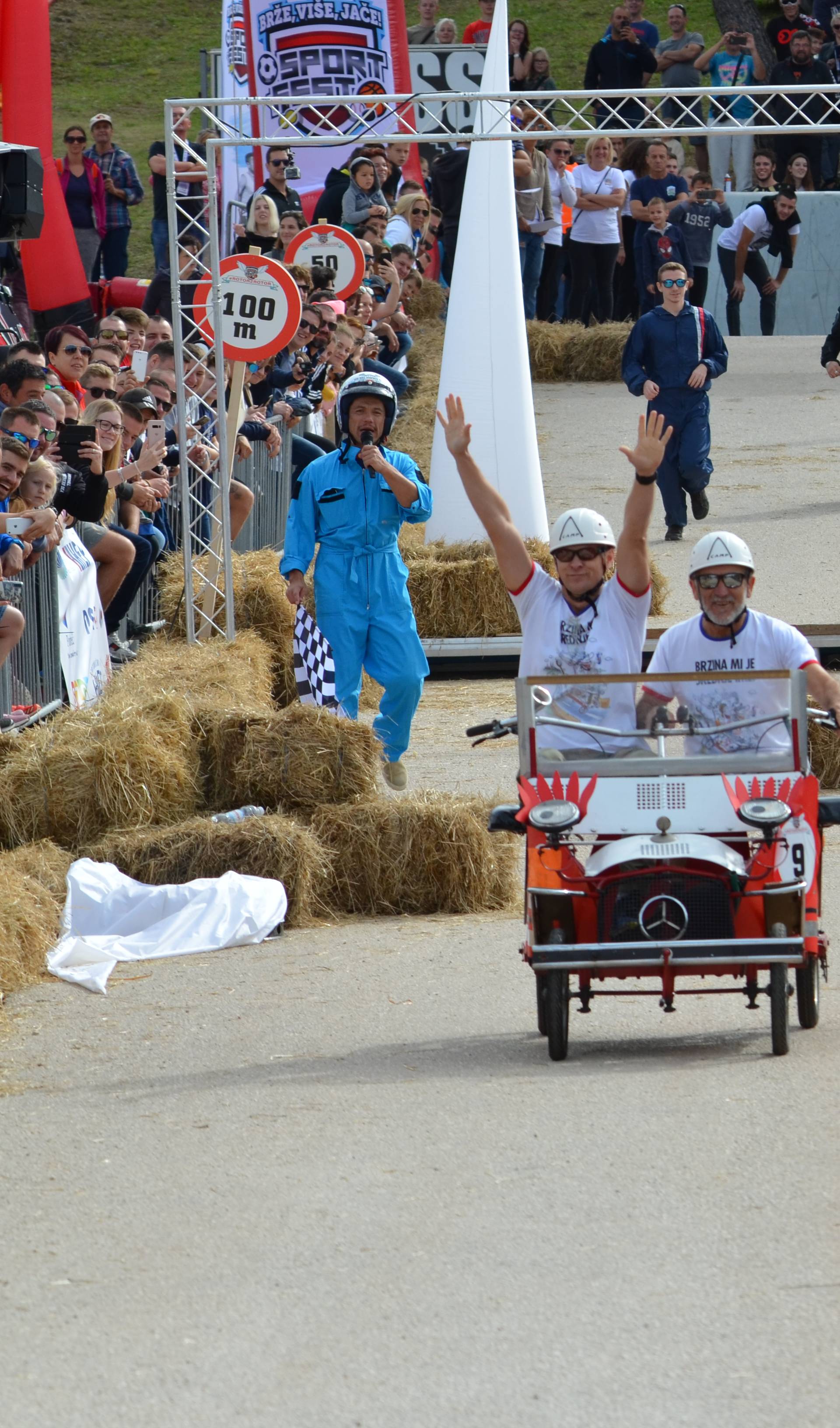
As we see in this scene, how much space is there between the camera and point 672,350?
17203 millimetres

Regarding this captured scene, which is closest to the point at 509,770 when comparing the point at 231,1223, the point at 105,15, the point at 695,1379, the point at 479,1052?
the point at 479,1052

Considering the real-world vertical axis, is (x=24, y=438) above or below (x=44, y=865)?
above

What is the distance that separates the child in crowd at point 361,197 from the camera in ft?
69.8

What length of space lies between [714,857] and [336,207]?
16531 millimetres

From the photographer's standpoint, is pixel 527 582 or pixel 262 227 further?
pixel 262 227

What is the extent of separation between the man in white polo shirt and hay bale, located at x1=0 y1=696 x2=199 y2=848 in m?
18.2

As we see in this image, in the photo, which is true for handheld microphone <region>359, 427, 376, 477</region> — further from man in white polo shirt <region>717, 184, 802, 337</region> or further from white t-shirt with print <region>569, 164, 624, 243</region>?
man in white polo shirt <region>717, 184, 802, 337</region>

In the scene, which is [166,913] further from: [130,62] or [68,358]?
[130,62]

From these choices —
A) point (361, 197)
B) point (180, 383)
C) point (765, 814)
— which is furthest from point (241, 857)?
point (361, 197)

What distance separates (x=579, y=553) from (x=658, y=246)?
15.0 m

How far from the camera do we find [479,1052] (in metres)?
6.83

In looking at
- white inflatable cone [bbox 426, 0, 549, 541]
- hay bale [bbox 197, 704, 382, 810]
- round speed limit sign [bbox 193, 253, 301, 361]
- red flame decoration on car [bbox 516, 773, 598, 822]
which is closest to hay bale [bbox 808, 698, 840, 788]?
hay bale [bbox 197, 704, 382, 810]

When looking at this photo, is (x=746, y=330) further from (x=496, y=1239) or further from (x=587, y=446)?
(x=496, y=1239)

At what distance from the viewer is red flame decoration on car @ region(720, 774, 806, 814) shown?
21.5ft
